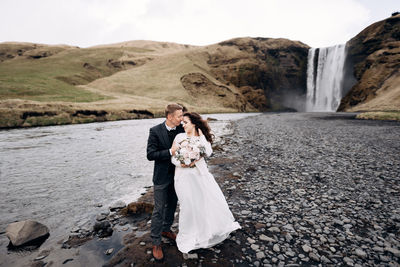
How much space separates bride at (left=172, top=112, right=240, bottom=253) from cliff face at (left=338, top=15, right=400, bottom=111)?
234 ft

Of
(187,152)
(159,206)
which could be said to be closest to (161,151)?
(187,152)

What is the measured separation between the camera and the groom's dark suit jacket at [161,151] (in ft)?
16.1

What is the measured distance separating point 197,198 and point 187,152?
4.04 ft

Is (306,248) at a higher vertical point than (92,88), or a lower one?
lower

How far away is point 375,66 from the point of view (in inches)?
2980

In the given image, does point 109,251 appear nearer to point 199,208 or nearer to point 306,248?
point 199,208

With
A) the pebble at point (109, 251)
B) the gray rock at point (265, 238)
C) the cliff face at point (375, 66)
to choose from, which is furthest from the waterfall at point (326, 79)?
the pebble at point (109, 251)

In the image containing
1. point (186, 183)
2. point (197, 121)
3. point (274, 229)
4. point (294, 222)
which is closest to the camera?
point (186, 183)

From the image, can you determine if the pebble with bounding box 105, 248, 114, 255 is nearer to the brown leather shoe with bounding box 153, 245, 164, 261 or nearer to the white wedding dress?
the brown leather shoe with bounding box 153, 245, 164, 261

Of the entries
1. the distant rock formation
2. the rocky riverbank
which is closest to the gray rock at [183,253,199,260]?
the rocky riverbank

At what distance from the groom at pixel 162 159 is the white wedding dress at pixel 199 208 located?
28 cm

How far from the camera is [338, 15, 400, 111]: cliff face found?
65.5 meters

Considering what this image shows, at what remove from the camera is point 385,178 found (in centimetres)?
970

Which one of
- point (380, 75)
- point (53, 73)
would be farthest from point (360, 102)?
point (53, 73)
